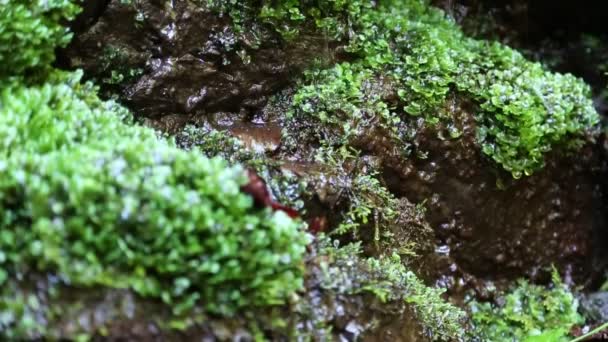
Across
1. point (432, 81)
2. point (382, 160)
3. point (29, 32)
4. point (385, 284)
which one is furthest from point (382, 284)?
point (29, 32)

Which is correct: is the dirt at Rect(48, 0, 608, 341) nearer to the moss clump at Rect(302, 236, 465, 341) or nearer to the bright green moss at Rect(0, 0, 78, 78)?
the moss clump at Rect(302, 236, 465, 341)

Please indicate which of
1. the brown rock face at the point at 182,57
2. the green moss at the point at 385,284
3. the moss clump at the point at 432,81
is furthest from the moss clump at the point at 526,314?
the brown rock face at the point at 182,57

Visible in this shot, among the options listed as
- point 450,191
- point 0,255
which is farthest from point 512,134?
point 0,255

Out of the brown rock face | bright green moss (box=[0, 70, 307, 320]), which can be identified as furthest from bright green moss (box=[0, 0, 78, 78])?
bright green moss (box=[0, 70, 307, 320])

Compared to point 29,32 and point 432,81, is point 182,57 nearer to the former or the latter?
point 29,32

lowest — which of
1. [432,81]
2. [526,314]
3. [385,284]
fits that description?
[526,314]

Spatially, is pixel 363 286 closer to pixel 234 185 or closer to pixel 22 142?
pixel 234 185

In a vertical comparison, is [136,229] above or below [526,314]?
above
